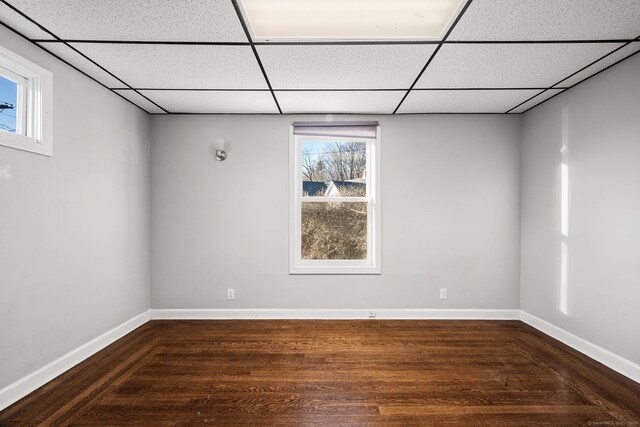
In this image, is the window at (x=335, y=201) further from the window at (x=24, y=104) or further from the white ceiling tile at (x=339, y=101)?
the window at (x=24, y=104)

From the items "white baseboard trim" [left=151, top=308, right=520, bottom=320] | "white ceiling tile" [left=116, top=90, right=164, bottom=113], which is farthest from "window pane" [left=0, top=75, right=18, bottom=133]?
"white baseboard trim" [left=151, top=308, right=520, bottom=320]

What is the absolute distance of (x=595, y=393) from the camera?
2.28m

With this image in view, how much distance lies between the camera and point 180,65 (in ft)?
8.63

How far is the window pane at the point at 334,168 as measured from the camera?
4066 mm

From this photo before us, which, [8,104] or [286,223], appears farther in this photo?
[286,223]

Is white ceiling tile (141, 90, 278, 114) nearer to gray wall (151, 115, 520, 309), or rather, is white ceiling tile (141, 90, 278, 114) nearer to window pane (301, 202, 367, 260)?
gray wall (151, 115, 520, 309)

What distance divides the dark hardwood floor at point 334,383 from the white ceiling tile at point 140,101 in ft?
8.00

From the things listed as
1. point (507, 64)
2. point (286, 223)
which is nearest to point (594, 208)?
point (507, 64)

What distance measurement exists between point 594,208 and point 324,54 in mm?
Result: 2640

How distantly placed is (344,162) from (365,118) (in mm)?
579

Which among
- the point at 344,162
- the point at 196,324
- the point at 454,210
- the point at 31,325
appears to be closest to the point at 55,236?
the point at 31,325

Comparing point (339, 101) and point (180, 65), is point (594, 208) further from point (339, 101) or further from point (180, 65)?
point (180, 65)

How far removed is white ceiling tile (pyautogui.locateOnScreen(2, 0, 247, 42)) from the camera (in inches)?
74.4

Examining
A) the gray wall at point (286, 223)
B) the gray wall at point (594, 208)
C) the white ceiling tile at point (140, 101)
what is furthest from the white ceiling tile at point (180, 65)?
the gray wall at point (594, 208)
